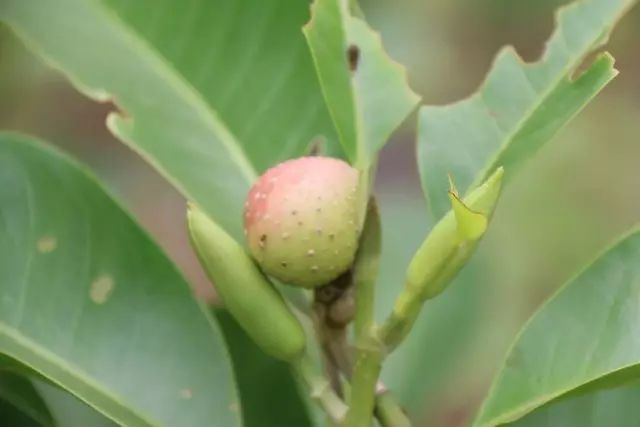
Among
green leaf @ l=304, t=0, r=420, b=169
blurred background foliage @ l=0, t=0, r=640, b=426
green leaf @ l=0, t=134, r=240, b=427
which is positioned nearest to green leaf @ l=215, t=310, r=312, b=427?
green leaf @ l=0, t=134, r=240, b=427

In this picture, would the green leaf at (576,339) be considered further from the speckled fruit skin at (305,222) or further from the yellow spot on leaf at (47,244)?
the yellow spot on leaf at (47,244)

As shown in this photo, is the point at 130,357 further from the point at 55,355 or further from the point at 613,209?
the point at 613,209

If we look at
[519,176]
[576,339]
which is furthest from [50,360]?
[519,176]

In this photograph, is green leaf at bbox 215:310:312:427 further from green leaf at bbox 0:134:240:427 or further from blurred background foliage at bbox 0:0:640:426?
blurred background foliage at bbox 0:0:640:426

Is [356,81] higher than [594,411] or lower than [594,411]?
higher

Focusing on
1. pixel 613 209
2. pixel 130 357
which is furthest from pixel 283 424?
pixel 613 209

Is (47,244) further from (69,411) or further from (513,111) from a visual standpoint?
(513,111)
